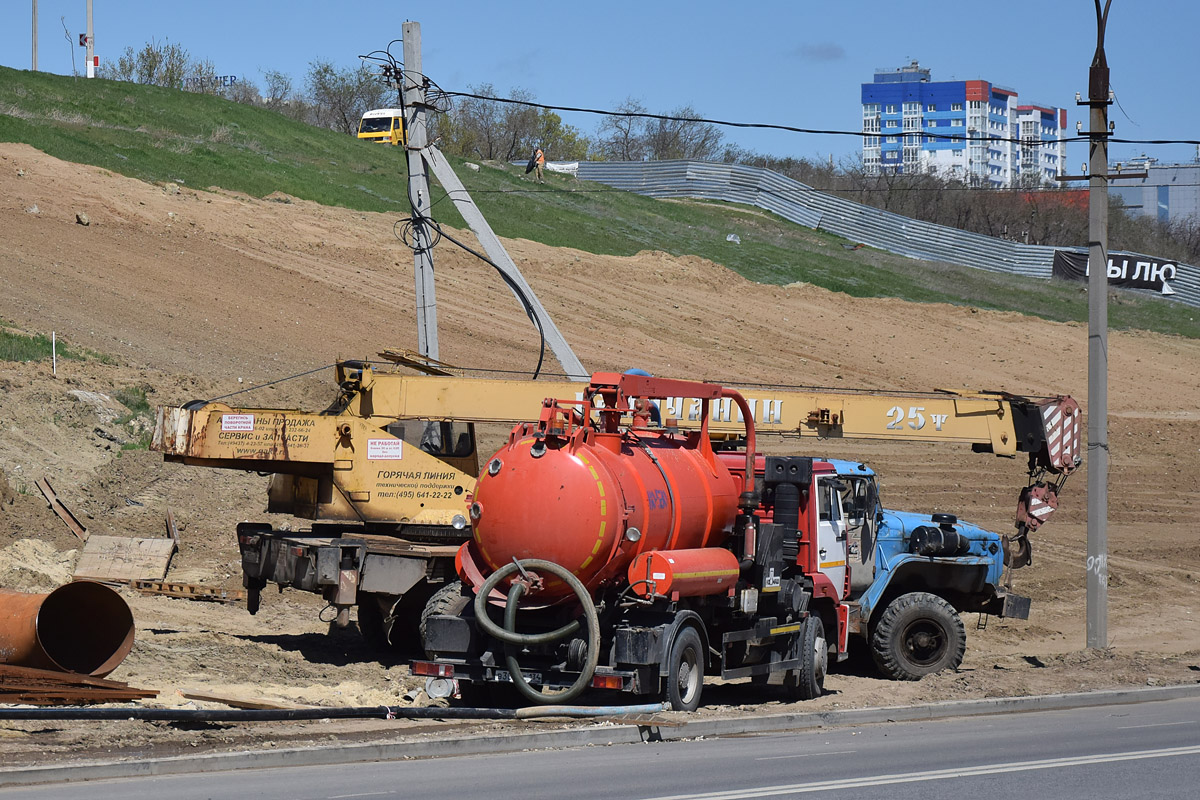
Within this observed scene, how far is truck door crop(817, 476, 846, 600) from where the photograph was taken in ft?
47.0

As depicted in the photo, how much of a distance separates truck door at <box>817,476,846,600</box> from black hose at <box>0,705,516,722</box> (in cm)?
408

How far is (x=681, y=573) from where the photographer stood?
11812mm

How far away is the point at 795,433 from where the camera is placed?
1680cm

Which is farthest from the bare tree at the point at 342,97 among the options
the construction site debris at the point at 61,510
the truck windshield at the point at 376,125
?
the construction site debris at the point at 61,510

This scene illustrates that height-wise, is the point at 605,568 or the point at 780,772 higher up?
the point at 605,568

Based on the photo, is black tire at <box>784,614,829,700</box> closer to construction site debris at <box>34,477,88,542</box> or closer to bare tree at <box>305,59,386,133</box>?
construction site debris at <box>34,477,88,542</box>

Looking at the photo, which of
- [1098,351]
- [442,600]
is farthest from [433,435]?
[1098,351]

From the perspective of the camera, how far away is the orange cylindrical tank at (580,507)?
11602 millimetres

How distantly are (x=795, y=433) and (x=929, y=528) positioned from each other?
1.94m

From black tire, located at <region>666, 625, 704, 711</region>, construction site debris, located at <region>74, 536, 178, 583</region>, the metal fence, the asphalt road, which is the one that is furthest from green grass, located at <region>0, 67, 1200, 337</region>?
the asphalt road

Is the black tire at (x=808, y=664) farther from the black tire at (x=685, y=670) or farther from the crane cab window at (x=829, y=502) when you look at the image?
the black tire at (x=685, y=670)

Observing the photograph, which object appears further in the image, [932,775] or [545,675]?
[545,675]

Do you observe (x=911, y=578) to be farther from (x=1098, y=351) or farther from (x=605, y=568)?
(x=605, y=568)

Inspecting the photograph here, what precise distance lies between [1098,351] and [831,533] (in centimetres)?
491
